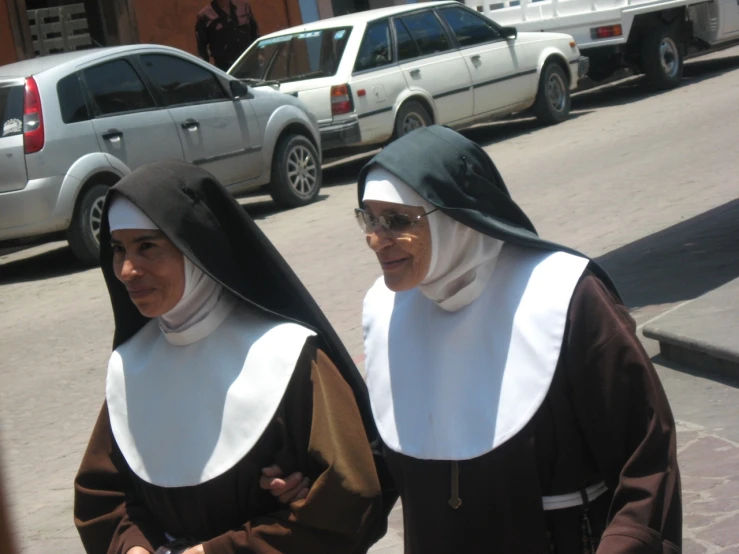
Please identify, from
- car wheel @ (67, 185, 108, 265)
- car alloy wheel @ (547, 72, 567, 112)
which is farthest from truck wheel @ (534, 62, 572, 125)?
car wheel @ (67, 185, 108, 265)

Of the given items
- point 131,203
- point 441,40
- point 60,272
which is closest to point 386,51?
point 441,40

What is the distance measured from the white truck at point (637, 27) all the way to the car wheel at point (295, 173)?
604 cm

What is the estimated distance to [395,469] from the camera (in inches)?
97.3

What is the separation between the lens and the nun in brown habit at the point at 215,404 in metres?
2.46

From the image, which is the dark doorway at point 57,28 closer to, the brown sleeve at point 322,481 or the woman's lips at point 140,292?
the woman's lips at point 140,292

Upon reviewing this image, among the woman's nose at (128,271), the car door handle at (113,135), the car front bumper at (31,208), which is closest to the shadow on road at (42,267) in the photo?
the car front bumper at (31,208)

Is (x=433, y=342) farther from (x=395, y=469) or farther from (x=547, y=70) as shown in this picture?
(x=547, y=70)

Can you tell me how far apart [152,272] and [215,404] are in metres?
0.32

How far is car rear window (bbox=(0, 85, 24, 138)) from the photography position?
9.54 meters

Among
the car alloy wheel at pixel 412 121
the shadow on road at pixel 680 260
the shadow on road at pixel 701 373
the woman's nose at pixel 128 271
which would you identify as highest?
the woman's nose at pixel 128 271

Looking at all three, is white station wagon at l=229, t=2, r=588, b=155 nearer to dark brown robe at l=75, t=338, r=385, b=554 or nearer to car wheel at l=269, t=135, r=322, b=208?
car wheel at l=269, t=135, r=322, b=208

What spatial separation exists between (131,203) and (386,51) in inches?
428

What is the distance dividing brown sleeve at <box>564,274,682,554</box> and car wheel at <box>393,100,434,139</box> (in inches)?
425

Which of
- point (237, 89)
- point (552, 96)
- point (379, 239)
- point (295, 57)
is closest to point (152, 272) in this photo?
point (379, 239)
